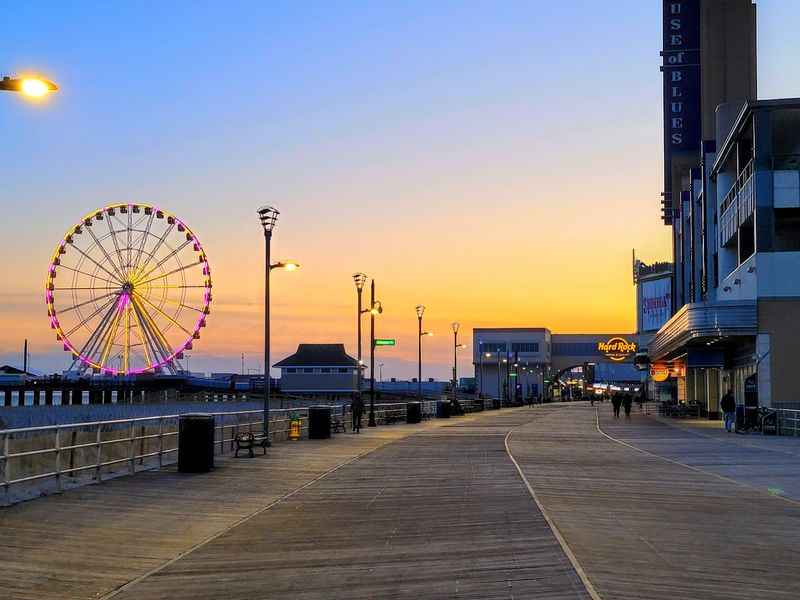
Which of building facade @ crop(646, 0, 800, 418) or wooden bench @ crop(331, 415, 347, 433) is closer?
wooden bench @ crop(331, 415, 347, 433)

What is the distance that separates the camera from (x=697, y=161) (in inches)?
2938

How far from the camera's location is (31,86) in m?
8.80

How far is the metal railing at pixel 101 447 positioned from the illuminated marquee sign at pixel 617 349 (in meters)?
100

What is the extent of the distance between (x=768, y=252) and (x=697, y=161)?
35.5 meters

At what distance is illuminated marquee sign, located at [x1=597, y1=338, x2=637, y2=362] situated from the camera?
447 ft

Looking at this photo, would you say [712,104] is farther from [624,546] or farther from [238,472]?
[624,546]

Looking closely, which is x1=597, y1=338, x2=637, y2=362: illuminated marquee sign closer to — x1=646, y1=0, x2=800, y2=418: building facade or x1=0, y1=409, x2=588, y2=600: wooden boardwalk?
x1=646, y1=0, x2=800, y2=418: building facade

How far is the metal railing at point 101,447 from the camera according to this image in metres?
15.1

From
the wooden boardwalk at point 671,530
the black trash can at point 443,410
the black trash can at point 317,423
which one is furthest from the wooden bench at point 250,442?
the black trash can at point 443,410

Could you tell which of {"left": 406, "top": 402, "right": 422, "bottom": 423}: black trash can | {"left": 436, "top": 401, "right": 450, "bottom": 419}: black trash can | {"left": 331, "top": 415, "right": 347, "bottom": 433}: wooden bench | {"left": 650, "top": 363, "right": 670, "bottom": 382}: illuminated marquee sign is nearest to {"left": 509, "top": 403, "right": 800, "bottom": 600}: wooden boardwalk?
{"left": 331, "top": 415, "right": 347, "bottom": 433}: wooden bench

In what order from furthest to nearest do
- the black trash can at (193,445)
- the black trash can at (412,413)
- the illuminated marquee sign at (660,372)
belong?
the illuminated marquee sign at (660,372) < the black trash can at (412,413) < the black trash can at (193,445)

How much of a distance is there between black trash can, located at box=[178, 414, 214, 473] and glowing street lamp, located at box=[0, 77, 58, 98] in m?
11.1

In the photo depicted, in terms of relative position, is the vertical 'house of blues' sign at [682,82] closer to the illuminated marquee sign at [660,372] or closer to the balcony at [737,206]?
the illuminated marquee sign at [660,372]

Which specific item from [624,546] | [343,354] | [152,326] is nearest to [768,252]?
[624,546]
